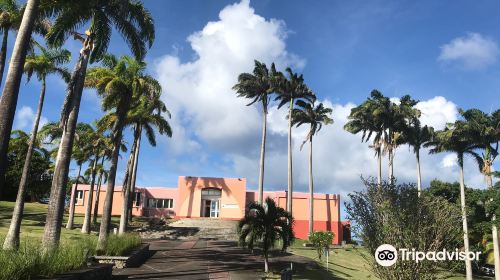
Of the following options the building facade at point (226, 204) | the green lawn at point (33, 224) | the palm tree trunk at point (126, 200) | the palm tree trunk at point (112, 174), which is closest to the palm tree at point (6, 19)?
the palm tree trunk at point (112, 174)

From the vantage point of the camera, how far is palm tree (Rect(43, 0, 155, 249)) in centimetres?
1529

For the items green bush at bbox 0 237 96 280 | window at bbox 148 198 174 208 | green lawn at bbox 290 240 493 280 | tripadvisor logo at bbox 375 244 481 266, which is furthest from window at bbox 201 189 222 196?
tripadvisor logo at bbox 375 244 481 266

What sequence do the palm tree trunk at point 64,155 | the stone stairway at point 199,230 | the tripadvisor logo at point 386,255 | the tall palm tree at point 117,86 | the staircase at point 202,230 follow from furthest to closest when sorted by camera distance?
the staircase at point 202,230
the stone stairway at point 199,230
the tall palm tree at point 117,86
the palm tree trunk at point 64,155
the tripadvisor logo at point 386,255

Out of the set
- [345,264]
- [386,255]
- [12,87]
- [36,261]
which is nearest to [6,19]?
[12,87]

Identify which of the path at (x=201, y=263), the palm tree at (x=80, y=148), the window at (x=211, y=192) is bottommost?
the path at (x=201, y=263)

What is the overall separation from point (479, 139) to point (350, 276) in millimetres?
25678

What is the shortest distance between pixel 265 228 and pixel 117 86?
11.0 meters

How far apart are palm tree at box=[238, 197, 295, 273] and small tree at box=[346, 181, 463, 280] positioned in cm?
809

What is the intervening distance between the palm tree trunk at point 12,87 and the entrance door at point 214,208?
4001 centimetres

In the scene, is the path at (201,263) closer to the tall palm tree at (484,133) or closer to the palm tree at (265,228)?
the palm tree at (265,228)

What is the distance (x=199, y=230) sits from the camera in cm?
4028

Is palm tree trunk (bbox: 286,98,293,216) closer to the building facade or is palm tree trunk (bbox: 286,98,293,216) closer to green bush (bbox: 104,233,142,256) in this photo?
the building facade

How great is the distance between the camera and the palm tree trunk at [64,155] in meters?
13.7

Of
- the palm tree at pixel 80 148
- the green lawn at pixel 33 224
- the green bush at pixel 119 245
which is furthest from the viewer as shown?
the palm tree at pixel 80 148
